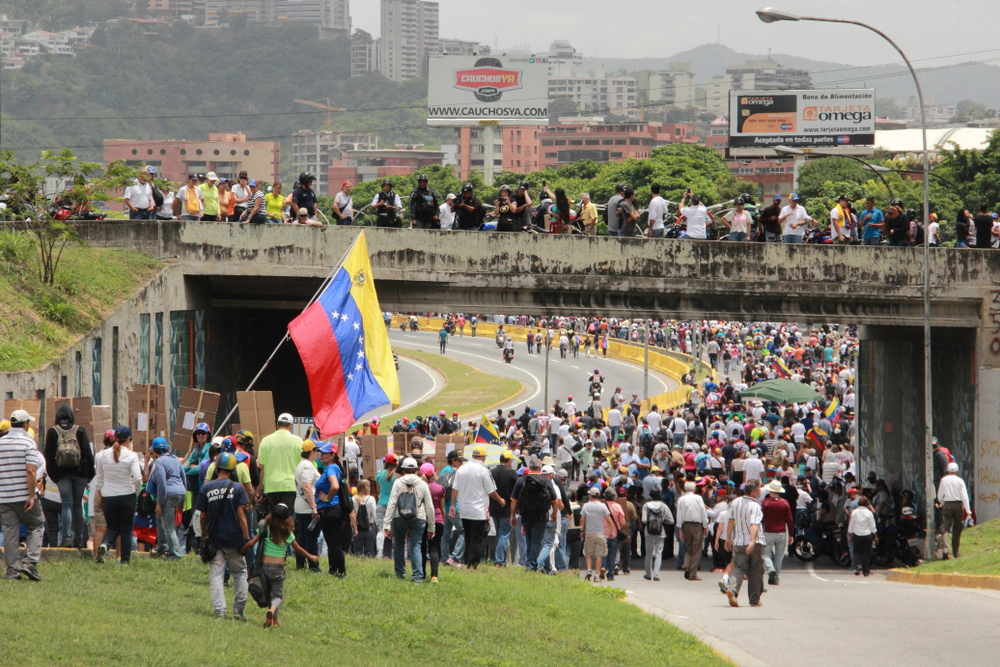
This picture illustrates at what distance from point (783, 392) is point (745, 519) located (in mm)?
19790

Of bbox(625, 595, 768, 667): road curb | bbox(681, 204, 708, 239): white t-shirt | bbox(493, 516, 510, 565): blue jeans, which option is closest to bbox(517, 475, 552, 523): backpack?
bbox(493, 516, 510, 565): blue jeans

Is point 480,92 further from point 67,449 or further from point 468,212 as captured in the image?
point 67,449

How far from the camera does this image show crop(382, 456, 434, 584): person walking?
12461 mm

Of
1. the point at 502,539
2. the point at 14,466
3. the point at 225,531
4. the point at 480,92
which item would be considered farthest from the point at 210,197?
the point at 480,92

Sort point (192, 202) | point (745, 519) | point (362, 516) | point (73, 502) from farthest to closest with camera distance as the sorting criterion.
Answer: point (192, 202), point (362, 516), point (745, 519), point (73, 502)

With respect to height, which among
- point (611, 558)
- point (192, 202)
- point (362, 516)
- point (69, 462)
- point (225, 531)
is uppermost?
point (192, 202)

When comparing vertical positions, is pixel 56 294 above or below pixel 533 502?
above

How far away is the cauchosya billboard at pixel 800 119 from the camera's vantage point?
80375mm

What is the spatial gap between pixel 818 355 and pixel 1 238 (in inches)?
1617

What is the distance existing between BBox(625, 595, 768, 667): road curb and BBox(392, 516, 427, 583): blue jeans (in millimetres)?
2878

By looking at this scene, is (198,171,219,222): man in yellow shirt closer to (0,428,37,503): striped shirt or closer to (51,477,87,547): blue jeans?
(51,477,87,547): blue jeans

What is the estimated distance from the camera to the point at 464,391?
190 ft

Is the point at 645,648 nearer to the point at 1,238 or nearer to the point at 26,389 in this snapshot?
the point at 26,389

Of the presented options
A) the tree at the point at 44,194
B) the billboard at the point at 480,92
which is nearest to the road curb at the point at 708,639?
the tree at the point at 44,194
